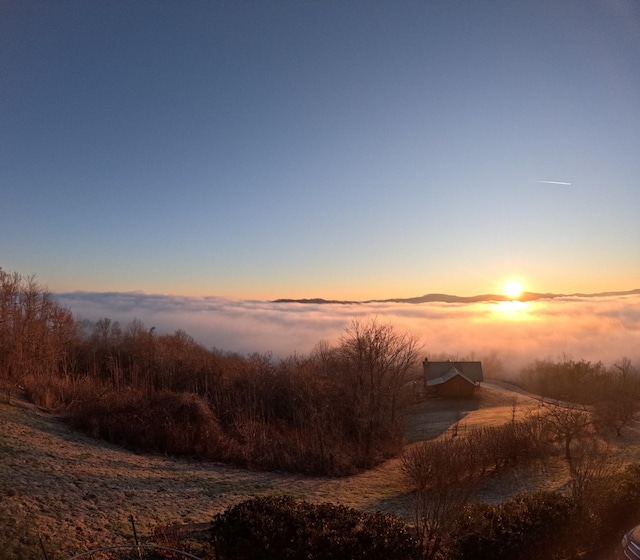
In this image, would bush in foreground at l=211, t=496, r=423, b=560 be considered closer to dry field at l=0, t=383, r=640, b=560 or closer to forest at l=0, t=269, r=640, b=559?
forest at l=0, t=269, r=640, b=559

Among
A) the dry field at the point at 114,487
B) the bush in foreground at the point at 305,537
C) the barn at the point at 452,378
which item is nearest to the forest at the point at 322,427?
the bush in foreground at the point at 305,537

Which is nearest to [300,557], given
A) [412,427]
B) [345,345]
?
[345,345]

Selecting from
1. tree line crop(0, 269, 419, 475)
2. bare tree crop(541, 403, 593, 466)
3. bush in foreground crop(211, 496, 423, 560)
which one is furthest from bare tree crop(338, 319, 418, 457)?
bush in foreground crop(211, 496, 423, 560)

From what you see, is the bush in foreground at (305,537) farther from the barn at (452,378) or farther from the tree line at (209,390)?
the barn at (452,378)

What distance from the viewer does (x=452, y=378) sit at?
4728 cm

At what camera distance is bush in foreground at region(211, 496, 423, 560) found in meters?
8.02

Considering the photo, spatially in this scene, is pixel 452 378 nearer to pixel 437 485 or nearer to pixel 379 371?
pixel 379 371

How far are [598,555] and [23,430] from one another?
59.0ft

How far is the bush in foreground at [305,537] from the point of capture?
8.02 m

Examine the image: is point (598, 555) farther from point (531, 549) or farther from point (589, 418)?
point (589, 418)

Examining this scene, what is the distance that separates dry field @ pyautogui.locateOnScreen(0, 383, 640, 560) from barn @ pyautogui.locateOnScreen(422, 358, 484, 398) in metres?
22.0

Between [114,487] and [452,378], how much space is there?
127 feet

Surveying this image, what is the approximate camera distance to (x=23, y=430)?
17.4 m

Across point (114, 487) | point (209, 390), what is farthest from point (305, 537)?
point (209, 390)
